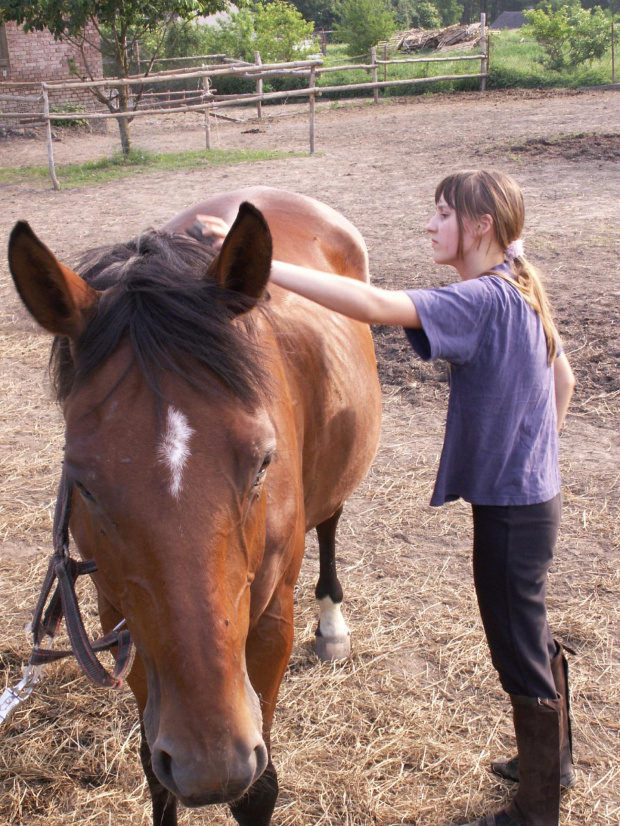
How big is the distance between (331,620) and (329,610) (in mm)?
46

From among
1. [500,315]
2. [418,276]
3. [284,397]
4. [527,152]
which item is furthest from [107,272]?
[527,152]

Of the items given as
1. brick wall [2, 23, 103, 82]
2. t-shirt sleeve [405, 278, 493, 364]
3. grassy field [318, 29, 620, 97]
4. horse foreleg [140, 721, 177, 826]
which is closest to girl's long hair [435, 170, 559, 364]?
t-shirt sleeve [405, 278, 493, 364]

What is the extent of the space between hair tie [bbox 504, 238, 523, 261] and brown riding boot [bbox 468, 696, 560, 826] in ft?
4.23

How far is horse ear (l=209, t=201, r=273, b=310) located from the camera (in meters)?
1.42

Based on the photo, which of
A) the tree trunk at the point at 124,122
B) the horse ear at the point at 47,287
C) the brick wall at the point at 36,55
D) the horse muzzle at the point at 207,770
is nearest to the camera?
the horse muzzle at the point at 207,770

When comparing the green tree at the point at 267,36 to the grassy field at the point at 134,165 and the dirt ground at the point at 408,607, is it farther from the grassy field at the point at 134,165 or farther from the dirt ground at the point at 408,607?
the dirt ground at the point at 408,607

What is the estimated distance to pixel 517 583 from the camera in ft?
6.56

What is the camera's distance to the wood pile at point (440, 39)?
33.1 metres

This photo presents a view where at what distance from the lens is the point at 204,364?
55.6 inches

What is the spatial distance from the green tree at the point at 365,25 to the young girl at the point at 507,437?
3255 cm

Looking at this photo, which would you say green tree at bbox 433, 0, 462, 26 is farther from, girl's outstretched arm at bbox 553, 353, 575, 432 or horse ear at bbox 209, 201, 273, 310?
horse ear at bbox 209, 201, 273, 310

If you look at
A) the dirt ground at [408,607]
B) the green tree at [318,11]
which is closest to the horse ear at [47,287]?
the dirt ground at [408,607]

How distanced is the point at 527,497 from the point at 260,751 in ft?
3.47

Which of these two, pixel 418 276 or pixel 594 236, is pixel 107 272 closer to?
pixel 418 276
